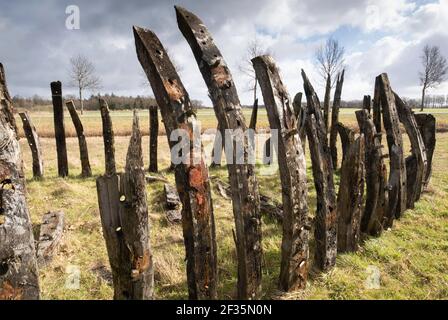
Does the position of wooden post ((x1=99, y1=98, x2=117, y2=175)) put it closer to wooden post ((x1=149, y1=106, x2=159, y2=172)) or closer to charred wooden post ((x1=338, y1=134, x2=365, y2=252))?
wooden post ((x1=149, y1=106, x2=159, y2=172))

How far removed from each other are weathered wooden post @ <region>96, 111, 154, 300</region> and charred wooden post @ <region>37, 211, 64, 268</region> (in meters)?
2.57

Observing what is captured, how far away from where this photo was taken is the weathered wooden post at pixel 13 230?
9.24 feet

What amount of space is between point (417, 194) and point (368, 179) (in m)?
2.73

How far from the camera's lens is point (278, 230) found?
6.02m

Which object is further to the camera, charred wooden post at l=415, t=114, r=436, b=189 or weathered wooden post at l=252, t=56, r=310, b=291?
charred wooden post at l=415, t=114, r=436, b=189

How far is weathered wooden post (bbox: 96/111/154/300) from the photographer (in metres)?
2.81

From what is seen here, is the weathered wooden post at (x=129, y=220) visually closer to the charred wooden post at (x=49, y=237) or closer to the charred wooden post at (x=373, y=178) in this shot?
the charred wooden post at (x=49, y=237)

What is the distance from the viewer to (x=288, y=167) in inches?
144

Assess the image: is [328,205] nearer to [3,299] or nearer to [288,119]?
[288,119]

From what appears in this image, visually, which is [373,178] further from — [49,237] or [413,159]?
[49,237]

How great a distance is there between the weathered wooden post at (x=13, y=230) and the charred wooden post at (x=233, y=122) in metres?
1.91

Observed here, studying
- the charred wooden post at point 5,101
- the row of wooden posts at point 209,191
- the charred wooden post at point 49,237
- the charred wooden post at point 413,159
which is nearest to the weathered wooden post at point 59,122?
the charred wooden post at point 49,237

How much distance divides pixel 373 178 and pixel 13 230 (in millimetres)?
4861

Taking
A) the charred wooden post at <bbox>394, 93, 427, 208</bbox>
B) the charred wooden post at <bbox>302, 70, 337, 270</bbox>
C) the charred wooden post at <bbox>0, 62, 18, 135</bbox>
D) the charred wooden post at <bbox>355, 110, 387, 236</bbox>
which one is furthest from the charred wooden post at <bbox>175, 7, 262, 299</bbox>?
the charred wooden post at <bbox>394, 93, 427, 208</bbox>
